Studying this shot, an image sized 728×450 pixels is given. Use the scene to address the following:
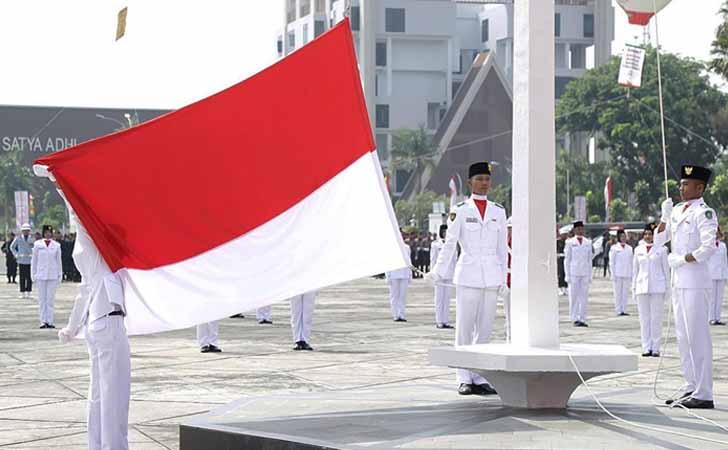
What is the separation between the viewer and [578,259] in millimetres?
23891

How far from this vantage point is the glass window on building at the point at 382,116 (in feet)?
349

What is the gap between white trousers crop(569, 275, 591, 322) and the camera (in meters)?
22.6

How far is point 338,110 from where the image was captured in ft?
28.4

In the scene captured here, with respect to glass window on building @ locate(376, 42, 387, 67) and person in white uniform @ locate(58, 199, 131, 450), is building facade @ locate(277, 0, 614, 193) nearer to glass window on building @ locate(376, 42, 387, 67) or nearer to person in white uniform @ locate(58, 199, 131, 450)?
glass window on building @ locate(376, 42, 387, 67)

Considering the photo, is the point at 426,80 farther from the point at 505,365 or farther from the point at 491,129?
the point at 505,365

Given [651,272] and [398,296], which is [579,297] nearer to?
[398,296]

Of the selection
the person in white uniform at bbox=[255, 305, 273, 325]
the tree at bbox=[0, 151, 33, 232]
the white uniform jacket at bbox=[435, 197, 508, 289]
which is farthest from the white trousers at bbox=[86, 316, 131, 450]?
the tree at bbox=[0, 151, 33, 232]

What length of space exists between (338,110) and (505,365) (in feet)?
6.73

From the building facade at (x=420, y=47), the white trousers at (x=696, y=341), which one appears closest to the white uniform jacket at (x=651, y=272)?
the white trousers at (x=696, y=341)

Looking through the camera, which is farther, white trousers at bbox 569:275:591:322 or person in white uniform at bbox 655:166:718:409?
white trousers at bbox 569:275:591:322

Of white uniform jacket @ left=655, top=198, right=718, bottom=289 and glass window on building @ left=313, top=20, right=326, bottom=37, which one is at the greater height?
glass window on building @ left=313, top=20, right=326, bottom=37

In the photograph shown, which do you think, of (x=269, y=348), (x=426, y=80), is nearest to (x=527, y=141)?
(x=269, y=348)

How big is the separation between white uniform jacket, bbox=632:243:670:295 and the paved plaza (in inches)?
34.3

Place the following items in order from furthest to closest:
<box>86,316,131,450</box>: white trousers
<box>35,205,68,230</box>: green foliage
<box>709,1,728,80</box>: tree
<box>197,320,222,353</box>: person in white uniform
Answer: <box>35,205,68,230</box>: green foliage, <box>709,1,728,80</box>: tree, <box>197,320,222,353</box>: person in white uniform, <box>86,316,131,450</box>: white trousers
